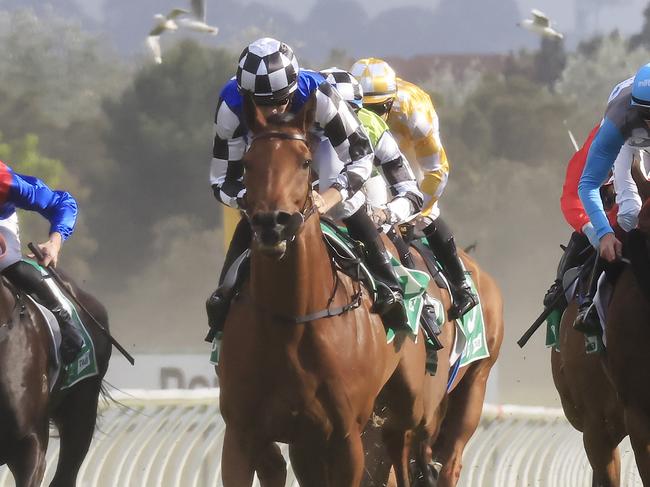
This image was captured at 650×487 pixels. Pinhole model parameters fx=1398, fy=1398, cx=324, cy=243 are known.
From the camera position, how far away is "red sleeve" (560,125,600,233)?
6.45 metres

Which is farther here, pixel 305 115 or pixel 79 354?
pixel 79 354

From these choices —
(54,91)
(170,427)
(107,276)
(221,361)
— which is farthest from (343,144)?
(54,91)

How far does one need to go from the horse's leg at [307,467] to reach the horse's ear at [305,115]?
1285mm

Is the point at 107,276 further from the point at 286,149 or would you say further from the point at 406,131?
the point at 286,149

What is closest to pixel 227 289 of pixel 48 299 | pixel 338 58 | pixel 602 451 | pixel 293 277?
pixel 293 277

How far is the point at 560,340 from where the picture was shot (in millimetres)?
6938

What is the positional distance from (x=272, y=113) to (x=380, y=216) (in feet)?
4.60

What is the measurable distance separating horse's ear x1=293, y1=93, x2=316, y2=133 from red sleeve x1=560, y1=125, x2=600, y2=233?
190 centimetres

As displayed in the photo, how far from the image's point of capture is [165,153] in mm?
37625

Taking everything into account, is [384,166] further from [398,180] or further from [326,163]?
[326,163]

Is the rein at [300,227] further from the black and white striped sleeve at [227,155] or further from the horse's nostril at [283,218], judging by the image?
the black and white striped sleeve at [227,155]

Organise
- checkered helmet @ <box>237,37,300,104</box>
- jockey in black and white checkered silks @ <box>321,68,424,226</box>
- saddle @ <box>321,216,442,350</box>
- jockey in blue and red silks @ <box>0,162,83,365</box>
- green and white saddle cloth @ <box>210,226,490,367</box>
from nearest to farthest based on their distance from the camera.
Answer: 1. checkered helmet @ <box>237,37,300,104</box>
2. saddle @ <box>321,216,442,350</box>
3. green and white saddle cloth @ <box>210,226,490,367</box>
4. jockey in black and white checkered silks @ <box>321,68,424,226</box>
5. jockey in blue and red silks @ <box>0,162,83,365</box>

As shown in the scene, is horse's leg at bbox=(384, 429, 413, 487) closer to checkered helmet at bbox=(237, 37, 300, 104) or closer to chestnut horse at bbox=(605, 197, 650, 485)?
chestnut horse at bbox=(605, 197, 650, 485)

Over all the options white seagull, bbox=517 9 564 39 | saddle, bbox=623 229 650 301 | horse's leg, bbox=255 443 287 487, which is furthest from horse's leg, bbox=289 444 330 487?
white seagull, bbox=517 9 564 39
